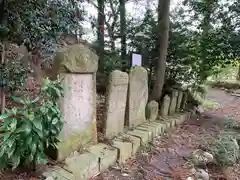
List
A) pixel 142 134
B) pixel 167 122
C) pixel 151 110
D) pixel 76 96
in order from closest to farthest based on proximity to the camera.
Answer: pixel 76 96 < pixel 142 134 < pixel 151 110 < pixel 167 122

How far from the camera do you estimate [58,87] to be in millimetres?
2164

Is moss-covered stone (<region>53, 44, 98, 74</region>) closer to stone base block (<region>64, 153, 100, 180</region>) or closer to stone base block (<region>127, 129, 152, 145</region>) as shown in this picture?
stone base block (<region>64, 153, 100, 180</region>)

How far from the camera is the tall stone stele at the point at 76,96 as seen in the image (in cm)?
247

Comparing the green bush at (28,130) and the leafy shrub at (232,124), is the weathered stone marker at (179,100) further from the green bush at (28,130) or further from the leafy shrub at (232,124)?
the green bush at (28,130)

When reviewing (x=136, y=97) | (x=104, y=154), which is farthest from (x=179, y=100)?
(x=104, y=154)

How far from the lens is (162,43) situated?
482 centimetres

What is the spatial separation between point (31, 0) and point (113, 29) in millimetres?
3998

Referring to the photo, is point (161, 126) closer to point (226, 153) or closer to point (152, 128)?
point (152, 128)

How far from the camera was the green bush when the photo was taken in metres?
1.82

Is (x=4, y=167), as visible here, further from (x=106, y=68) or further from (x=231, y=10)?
(x=231, y=10)

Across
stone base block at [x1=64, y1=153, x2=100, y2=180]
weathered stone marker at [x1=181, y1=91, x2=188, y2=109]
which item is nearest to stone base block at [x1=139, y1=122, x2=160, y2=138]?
stone base block at [x1=64, y1=153, x2=100, y2=180]

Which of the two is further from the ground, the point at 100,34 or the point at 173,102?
the point at 100,34

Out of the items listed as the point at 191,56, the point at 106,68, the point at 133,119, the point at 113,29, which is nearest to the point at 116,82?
the point at 133,119

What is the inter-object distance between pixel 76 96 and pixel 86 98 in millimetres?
168
